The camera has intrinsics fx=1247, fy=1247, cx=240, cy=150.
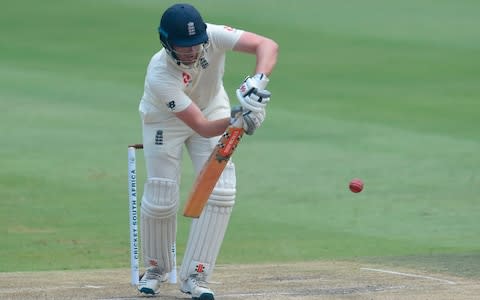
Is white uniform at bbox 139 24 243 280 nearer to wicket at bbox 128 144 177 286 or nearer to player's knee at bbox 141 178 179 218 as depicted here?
player's knee at bbox 141 178 179 218

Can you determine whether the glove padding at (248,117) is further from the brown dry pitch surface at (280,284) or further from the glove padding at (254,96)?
the brown dry pitch surface at (280,284)

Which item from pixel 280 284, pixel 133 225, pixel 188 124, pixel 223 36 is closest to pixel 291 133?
pixel 133 225

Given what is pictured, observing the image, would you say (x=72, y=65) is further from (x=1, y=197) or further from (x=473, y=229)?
(x=473, y=229)

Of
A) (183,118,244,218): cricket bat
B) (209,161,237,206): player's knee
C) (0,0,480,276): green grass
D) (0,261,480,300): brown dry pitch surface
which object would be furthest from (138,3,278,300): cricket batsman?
(0,0,480,276): green grass

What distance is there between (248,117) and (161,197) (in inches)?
30.8

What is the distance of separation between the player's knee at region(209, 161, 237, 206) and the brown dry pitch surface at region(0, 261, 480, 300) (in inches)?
→ 18.3

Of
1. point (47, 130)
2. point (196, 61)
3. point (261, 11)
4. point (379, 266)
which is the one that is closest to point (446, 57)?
point (261, 11)

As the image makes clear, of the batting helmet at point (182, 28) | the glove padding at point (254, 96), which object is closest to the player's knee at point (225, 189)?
the glove padding at point (254, 96)

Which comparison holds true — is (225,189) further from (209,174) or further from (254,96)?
(254,96)

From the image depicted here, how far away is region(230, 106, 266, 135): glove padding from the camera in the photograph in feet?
18.2

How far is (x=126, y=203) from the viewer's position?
10109mm

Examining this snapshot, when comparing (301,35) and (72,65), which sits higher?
(301,35)

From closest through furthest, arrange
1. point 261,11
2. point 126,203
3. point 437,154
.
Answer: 1. point 126,203
2. point 437,154
3. point 261,11

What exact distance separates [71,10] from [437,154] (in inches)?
388
